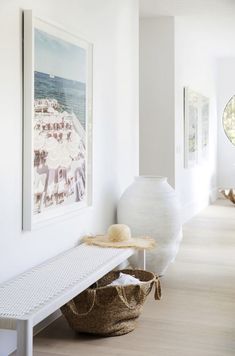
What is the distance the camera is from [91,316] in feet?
11.3

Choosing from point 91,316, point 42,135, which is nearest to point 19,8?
point 42,135

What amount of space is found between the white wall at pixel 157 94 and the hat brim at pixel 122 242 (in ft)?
10.5

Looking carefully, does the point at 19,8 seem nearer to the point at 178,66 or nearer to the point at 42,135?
the point at 42,135

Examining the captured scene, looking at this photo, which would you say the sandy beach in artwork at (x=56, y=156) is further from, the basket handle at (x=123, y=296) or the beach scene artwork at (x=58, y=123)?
the basket handle at (x=123, y=296)

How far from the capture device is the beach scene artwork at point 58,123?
3492mm

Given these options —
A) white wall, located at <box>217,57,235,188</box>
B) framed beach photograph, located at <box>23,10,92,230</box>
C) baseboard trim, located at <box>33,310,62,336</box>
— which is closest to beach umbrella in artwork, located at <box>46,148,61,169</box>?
framed beach photograph, located at <box>23,10,92,230</box>

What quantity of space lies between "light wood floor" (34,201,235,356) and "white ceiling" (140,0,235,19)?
280cm

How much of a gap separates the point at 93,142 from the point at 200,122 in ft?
17.3

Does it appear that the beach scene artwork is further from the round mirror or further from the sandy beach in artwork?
the round mirror

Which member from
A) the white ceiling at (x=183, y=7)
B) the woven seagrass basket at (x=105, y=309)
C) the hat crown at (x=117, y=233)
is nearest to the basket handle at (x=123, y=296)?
the woven seagrass basket at (x=105, y=309)

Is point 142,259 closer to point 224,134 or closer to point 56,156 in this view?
point 56,156

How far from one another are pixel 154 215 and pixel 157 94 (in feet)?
9.98

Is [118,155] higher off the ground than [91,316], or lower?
higher

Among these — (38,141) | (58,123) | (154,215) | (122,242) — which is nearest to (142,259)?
(154,215)
